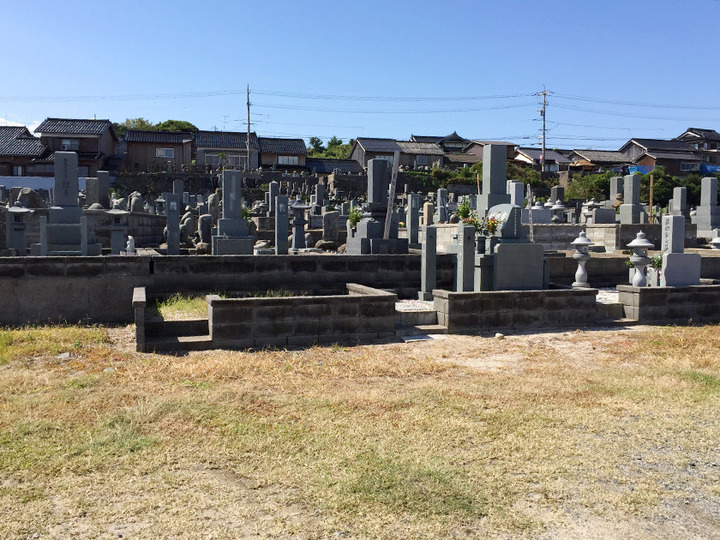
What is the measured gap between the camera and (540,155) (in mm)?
68312

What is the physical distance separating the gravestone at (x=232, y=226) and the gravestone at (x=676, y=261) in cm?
858

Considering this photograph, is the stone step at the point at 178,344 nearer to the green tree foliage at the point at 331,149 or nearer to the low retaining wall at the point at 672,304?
the low retaining wall at the point at 672,304

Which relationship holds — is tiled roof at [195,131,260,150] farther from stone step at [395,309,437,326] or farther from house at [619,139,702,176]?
stone step at [395,309,437,326]

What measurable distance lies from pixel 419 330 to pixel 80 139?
167 feet

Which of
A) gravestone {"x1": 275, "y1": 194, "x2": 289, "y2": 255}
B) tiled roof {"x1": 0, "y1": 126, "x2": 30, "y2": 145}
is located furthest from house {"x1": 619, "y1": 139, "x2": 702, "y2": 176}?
tiled roof {"x1": 0, "y1": 126, "x2": 30, "y2": 145}

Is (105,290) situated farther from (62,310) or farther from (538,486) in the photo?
(538,486)

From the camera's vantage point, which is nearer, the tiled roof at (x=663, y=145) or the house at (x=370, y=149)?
the house at (x=370, y=149)

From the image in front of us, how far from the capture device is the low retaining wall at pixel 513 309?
912 centimetres

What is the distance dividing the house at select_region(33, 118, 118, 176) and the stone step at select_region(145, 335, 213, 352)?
4757 cm

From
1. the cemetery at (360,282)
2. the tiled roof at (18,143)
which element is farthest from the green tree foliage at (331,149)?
the cemetery at (360,282)

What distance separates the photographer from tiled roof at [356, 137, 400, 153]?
211 feet

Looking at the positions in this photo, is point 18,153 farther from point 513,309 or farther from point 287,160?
point 513,309

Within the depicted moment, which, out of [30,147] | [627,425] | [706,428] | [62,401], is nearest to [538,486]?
[627,425]

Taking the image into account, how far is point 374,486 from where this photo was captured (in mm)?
3803
